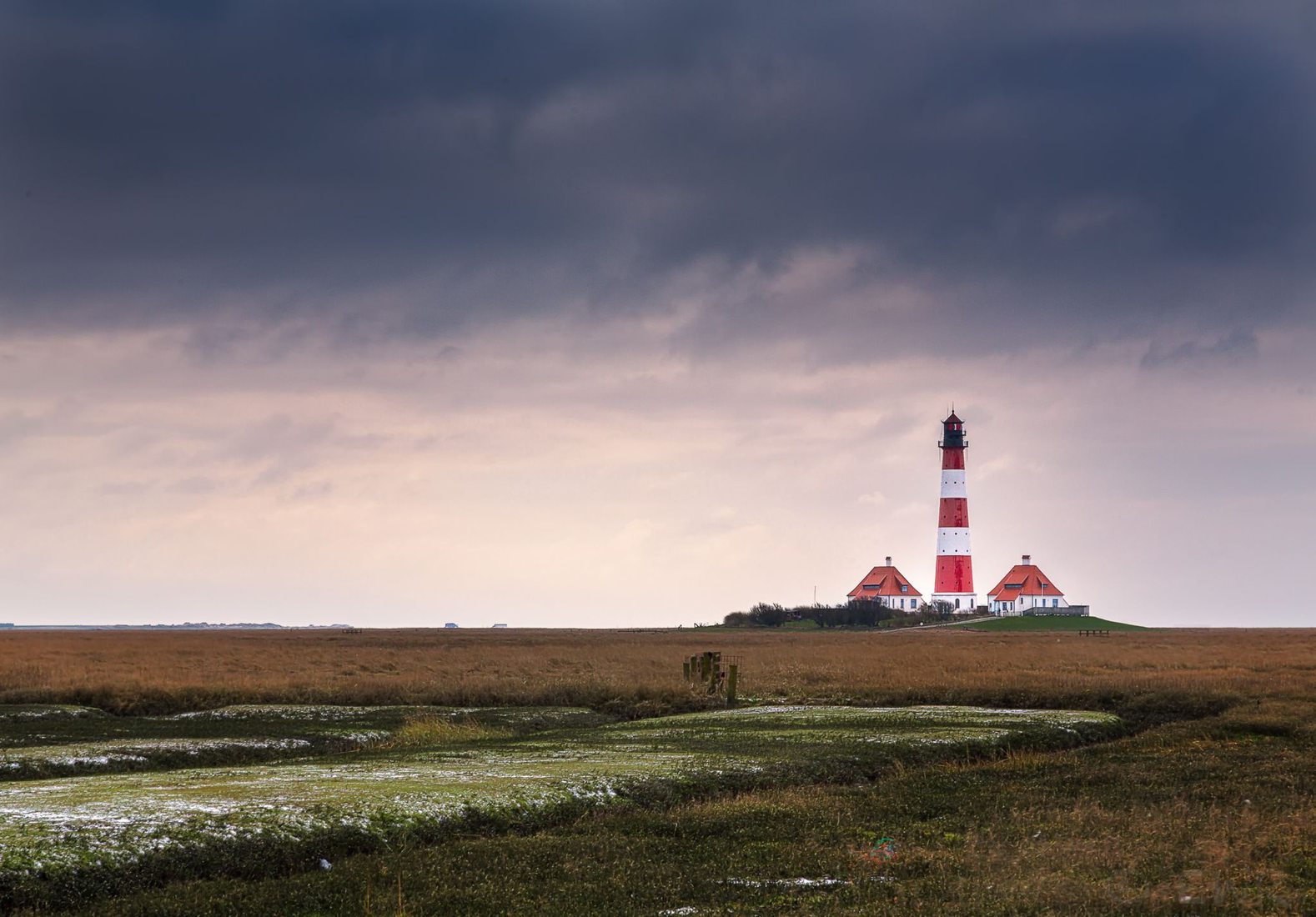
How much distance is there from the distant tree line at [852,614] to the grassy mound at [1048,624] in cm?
912

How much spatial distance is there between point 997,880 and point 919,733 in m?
19.5

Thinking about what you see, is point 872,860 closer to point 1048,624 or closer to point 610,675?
point 610,675

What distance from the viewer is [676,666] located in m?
72.6

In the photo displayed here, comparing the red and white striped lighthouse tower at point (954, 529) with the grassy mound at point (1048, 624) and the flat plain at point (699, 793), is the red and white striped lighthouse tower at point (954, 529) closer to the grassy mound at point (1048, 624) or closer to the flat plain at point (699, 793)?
the grassy mound at point (1048, 624)

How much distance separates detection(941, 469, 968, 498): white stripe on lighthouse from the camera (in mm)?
158375

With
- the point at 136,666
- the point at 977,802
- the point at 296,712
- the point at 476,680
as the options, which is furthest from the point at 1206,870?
the point at 136,666

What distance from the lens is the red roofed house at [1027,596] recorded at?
190875 millimetres

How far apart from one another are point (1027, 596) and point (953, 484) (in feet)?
149

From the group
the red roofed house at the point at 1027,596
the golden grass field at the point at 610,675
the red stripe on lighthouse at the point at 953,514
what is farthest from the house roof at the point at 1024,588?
the golden grass field at the point at 610,675

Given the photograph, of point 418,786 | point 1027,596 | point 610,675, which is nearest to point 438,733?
point 418,786

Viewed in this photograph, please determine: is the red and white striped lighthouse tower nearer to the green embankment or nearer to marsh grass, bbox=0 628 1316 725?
the green embankment

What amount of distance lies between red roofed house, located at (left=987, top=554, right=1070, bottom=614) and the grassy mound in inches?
190

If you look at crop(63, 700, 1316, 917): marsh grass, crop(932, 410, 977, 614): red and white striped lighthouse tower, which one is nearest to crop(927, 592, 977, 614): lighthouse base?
crop(932, 410, 977, 614): red and white striped lighthouse tower

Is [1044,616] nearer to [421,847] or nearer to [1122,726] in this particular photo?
[1122,726]
